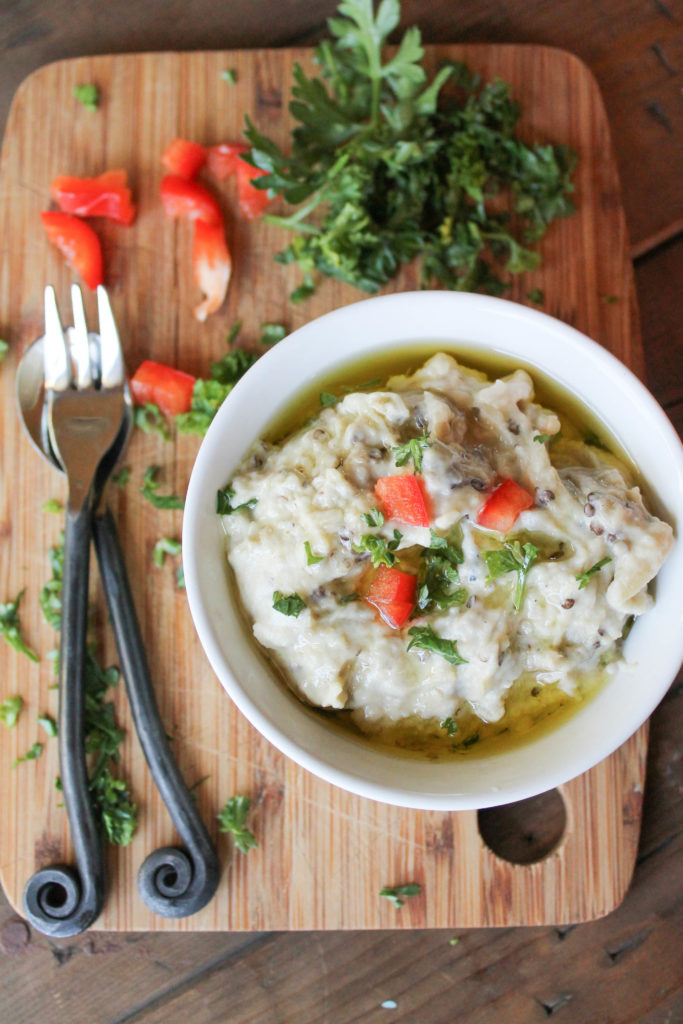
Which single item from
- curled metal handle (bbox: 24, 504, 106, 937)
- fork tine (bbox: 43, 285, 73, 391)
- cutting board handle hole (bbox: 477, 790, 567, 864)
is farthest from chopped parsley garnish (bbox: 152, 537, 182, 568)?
cutting board handle hole (bbox: 477, 790, 567, 864)

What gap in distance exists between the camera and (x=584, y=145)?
286 centimetres

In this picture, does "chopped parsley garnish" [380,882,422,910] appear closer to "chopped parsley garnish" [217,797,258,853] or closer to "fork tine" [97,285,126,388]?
"chopped parsley garnish" [217,797,258,853]

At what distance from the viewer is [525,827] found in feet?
9.16

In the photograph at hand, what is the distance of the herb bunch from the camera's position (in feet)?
8.70

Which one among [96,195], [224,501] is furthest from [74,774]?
[96,195]

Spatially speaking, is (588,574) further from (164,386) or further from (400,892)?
(164,386)

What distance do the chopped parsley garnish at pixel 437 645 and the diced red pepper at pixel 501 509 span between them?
0.28 m

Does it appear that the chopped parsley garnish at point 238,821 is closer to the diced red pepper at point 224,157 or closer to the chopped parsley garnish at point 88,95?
the diced red pepper at point 224,157

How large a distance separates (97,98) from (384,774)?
2.30 m

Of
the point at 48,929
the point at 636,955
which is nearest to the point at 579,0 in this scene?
the point at 636,955

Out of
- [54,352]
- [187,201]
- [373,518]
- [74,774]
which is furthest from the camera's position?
[187,201]

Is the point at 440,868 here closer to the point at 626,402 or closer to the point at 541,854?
the point at 541,854

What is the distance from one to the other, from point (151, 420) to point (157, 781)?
109cm

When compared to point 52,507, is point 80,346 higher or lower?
higher
